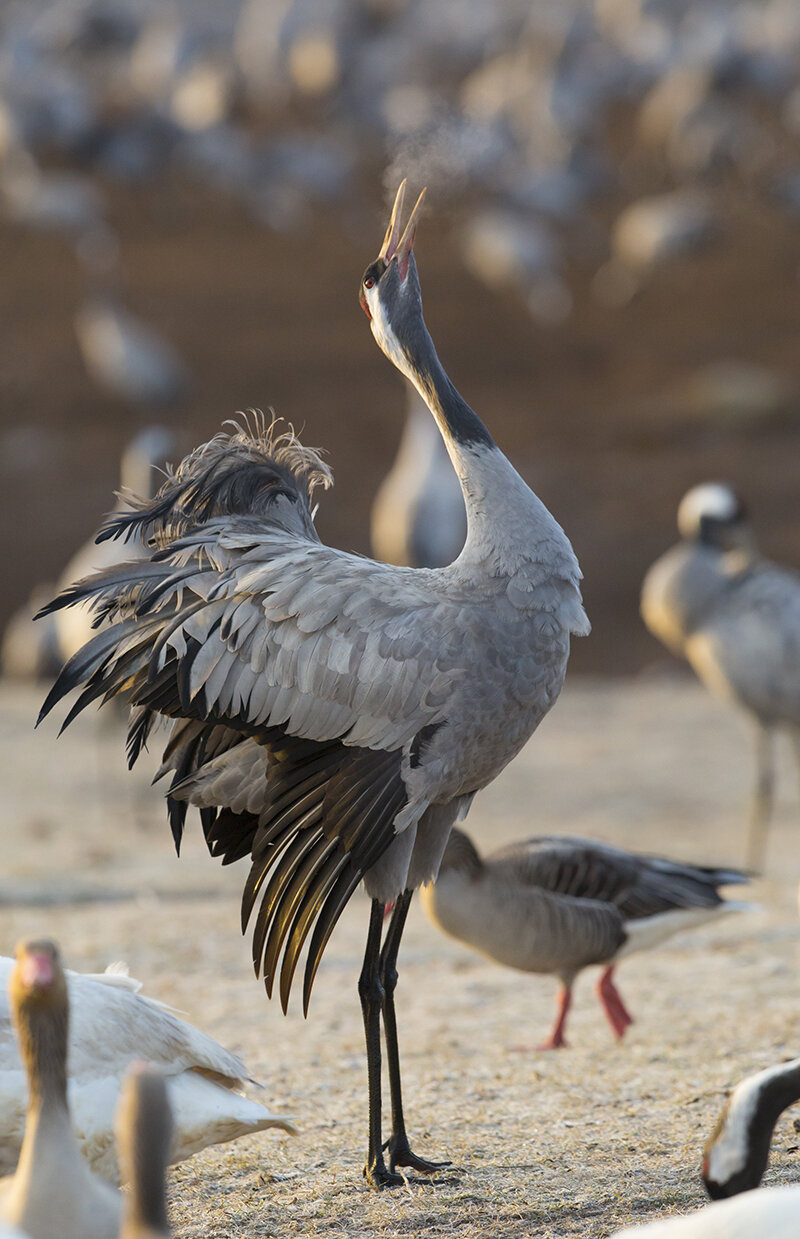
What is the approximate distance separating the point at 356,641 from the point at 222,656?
1.17 ft

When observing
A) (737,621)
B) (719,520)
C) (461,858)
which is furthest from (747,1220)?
(719,520)

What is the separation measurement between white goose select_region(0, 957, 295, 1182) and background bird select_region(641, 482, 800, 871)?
17.6 feet

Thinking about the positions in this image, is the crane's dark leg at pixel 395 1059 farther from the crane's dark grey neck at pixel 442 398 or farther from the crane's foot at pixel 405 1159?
the crane's dark grey neck at pixel 442 398

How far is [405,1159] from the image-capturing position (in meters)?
4.36

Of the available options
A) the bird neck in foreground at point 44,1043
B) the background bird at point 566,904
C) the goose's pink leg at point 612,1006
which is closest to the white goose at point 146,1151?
the bird neck in foreground at point 44,1043

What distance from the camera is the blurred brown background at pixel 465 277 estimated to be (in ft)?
58.6

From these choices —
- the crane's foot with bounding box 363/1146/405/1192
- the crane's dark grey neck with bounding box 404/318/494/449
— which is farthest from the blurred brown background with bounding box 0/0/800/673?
the crane's foot with bounding box 363/1146/405/1192

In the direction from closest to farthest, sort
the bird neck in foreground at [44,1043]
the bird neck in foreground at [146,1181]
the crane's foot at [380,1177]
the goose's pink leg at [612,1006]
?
the bird neck in foreground at [146,1181]
the bird neck in foreground at [44,1043]
the crane's foot at [380,1177]
the goose's pink leg at [612,1006]

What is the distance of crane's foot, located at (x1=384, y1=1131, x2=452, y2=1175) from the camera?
4336 mm

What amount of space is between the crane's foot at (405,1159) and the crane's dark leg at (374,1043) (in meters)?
0.06

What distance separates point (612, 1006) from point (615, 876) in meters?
0.48

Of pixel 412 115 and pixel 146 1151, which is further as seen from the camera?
pixel 412 115

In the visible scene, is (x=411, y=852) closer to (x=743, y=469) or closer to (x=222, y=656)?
(x=222, y=656)

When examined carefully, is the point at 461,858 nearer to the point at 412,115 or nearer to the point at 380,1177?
the point at 380,1177
